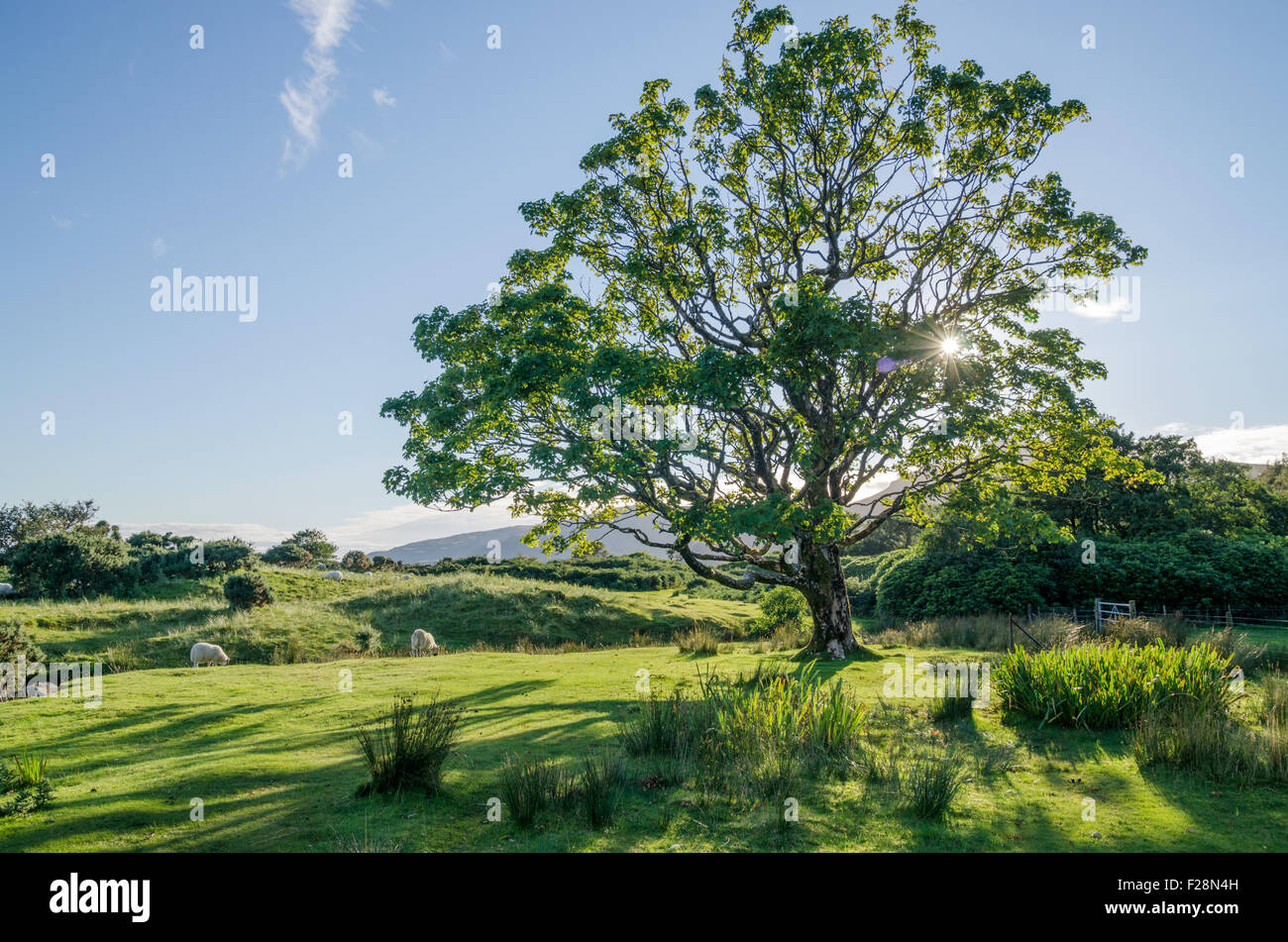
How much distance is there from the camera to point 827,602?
19234 millimetres

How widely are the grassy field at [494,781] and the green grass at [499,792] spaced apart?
0.03m

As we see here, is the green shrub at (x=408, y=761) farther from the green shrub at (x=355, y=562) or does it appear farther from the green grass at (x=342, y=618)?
the green shrub at (x=355, y=562)

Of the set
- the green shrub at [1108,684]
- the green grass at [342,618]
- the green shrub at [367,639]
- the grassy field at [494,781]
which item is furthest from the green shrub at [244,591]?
the green shrub at [1108,684]

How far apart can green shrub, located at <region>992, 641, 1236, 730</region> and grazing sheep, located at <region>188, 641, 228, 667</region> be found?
69.1 feet

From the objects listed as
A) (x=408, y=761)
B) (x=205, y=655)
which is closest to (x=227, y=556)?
(x=205, y=655)

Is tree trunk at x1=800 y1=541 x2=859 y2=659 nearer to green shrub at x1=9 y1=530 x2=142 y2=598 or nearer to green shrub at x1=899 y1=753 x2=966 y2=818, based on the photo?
green shrub at x1=899 y1=753 x2=966 y2=818

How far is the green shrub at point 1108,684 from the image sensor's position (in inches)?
386

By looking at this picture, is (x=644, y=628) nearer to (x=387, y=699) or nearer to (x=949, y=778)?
(x=387, y=699)

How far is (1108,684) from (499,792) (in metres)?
9.23

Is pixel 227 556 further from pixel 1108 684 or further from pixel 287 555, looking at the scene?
pixel 1108 684

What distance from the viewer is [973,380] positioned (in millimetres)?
16438

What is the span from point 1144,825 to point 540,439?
44.4 feet
